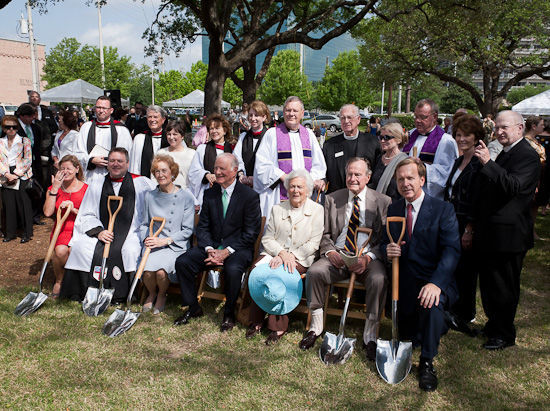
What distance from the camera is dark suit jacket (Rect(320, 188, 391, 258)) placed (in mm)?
4383

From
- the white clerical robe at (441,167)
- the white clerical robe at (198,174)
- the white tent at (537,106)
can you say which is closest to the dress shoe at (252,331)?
the white clerical robe at (198,174)

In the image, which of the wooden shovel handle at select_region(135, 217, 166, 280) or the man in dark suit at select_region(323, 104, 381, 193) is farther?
the man in dark suit at select_region(323, 104, 381, 193)

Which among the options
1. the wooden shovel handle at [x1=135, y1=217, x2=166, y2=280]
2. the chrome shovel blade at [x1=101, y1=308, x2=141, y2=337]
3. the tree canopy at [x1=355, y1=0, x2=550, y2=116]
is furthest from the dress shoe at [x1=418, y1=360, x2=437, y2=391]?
the tree canopy at [x1=355, y1=0, x2=550, y2=116]

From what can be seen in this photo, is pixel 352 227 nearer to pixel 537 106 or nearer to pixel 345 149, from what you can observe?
pixel 345 149

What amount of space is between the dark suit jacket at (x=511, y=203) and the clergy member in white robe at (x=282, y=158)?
1.93 m

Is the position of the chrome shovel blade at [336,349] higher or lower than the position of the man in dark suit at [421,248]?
lower

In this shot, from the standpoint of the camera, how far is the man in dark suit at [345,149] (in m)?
5.28

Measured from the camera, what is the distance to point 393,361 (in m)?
3.67

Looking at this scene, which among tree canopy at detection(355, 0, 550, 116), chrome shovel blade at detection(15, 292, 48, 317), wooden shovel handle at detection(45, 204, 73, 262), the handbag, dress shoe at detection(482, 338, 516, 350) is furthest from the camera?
tree canopy at detection(355, 0, 550, 116)

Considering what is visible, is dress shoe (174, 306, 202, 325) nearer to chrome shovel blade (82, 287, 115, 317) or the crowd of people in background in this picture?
the crowd of people in background

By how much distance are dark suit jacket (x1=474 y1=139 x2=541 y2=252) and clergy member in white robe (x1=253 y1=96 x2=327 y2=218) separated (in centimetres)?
193

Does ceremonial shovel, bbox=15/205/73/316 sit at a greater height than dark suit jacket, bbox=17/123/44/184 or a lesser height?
lesser

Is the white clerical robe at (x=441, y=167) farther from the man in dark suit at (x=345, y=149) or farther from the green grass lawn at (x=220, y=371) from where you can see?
the green grass lawn at (x=220, y=371)

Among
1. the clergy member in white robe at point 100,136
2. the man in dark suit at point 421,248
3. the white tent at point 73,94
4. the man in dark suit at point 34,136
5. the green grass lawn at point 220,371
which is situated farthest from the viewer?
the white tent at point 73,94
